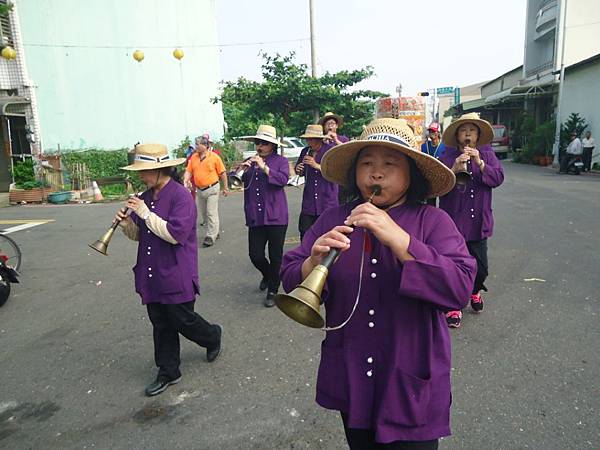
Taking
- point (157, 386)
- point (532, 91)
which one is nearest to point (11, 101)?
point (157, 386)

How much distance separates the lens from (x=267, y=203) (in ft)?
16.4

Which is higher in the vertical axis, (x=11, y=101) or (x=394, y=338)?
(x=11, y=101)

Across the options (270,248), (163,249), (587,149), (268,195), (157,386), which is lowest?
(157,386)

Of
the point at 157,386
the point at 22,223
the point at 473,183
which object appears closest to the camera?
the point at 157,386

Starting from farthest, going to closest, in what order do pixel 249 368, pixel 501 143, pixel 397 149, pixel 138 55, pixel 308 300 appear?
pixel 501 143 < pixel 138 55 < pixel 249 368 < pixel 397 149 < pixel 308 300

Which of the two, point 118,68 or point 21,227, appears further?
point 118,68

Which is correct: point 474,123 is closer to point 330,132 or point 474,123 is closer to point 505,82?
point 330,132

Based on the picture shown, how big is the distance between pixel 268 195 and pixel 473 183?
2.10 m

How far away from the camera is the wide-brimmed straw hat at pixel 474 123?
3965 mm

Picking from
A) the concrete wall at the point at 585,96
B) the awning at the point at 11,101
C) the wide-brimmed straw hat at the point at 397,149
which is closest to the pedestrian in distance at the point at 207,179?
the wide-brimmed straw hat at the point at 397,149

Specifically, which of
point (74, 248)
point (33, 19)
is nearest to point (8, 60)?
point (33, 19)

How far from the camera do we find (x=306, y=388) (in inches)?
131

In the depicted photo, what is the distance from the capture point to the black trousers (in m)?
3.34

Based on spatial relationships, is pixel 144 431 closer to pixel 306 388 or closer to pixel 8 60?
pixel 306 388
